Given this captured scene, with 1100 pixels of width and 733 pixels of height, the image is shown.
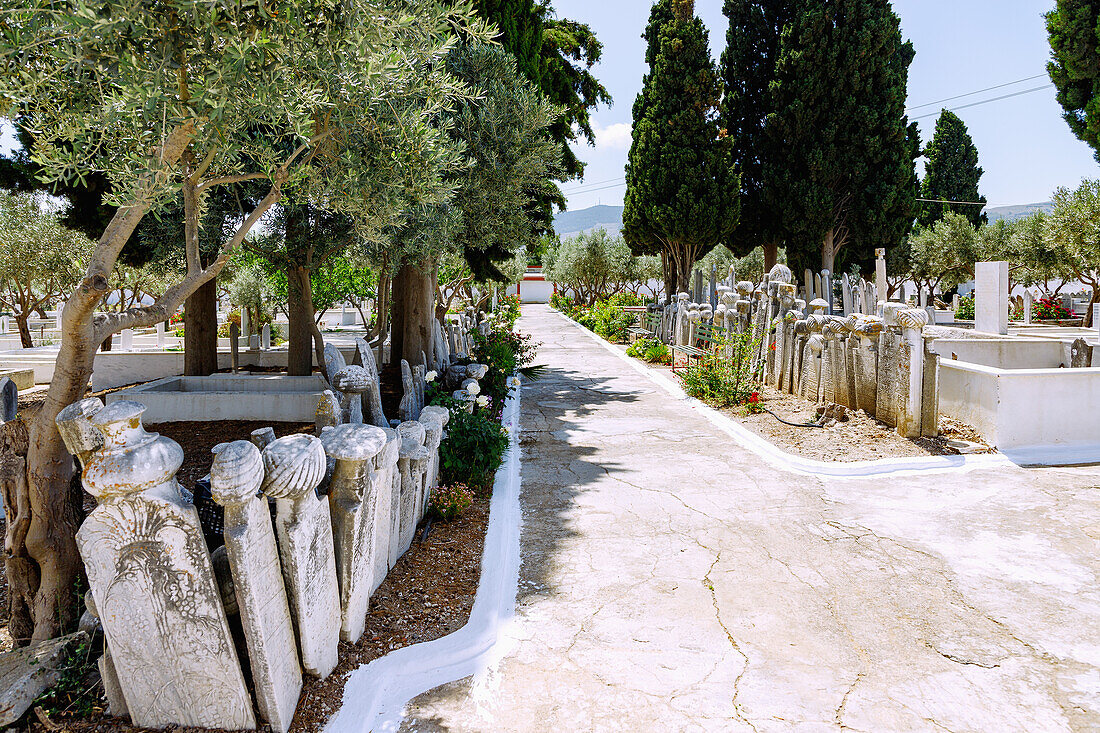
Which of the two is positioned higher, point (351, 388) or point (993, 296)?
point (993, 296)

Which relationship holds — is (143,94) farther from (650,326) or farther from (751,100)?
(751,100)

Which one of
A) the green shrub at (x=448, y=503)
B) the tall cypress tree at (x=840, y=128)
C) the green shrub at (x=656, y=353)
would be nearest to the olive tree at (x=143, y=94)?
the green shrub at (x=448, y=503)

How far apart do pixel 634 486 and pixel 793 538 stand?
1.69 metres

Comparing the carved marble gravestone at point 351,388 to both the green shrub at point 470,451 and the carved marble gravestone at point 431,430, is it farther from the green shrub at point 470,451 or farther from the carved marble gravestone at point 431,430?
the green shrub at point 470,451

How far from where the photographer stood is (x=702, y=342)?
13375 millimetres

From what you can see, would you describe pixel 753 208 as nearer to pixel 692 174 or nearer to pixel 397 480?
pixel 692 174

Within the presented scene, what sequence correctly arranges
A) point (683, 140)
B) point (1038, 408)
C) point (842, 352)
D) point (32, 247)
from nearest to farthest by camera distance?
point (1038, 408)
point (842, 352)
point (32, 247)
point (683, 140)

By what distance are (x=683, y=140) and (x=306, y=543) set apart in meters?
20.0

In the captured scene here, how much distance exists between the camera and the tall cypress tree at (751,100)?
22344mm

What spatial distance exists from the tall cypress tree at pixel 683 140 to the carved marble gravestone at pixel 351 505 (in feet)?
61.8

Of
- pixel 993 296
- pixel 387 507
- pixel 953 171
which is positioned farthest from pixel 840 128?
pixel 387 507

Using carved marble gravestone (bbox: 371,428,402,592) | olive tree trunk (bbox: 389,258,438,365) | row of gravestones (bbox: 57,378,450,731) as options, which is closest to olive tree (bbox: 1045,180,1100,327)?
olive tree trunk (bbox: 389,258,438,365)

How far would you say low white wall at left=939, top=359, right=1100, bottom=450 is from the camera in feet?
22.4

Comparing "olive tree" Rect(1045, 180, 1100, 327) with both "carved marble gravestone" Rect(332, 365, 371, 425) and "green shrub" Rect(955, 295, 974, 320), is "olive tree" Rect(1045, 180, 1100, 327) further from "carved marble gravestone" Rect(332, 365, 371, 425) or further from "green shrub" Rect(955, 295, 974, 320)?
"carved marble gravestone" Rect(332, 365, 371, 425)
